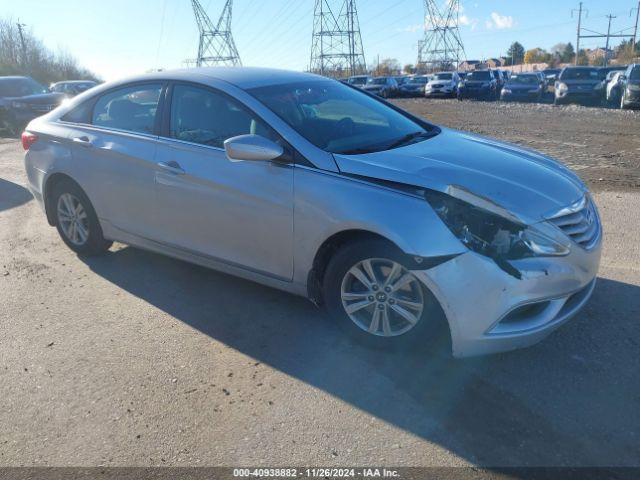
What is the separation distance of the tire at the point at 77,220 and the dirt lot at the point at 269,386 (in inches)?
18.4

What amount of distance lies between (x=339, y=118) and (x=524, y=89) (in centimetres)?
2792

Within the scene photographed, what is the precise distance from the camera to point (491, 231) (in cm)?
319

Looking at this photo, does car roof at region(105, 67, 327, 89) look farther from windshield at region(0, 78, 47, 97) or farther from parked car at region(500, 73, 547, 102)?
parked car at region(500, 73, 547, 102)

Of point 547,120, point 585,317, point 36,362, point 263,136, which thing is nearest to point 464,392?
point 585,317

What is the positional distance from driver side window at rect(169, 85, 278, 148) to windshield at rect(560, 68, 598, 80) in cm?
2616

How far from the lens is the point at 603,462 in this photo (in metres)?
2.62

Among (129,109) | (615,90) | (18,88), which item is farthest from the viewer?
(615,90)

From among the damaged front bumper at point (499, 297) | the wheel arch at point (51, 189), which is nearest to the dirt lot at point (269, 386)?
the damaged front bumper at point (499, 297)

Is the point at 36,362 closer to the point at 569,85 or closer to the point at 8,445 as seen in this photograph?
the point at 8,445

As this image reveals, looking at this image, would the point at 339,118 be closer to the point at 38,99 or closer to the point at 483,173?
the point at 483,173

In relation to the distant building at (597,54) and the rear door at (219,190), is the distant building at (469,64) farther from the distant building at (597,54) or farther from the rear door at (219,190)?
the rear door at (219,190)

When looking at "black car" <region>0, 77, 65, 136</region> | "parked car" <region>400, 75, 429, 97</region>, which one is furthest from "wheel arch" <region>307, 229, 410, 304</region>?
"parked car" <region>400, 75, 429, 97</region>

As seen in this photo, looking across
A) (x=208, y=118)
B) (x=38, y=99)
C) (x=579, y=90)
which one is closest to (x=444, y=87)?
(x=579, y=90)

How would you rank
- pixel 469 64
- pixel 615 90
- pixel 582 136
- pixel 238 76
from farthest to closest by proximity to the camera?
pixel 469 64, pixel 615 90, pixel 582 136, pixel 238 76
